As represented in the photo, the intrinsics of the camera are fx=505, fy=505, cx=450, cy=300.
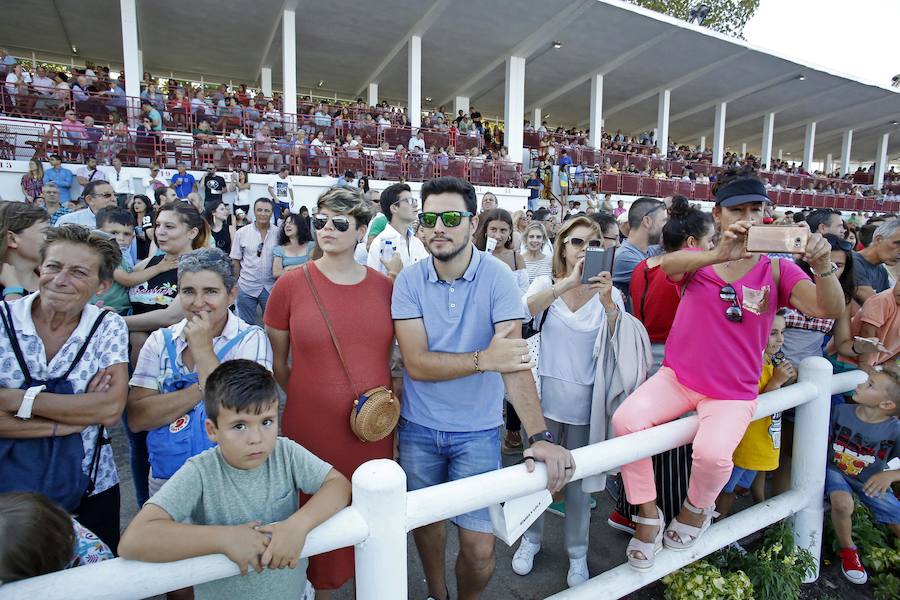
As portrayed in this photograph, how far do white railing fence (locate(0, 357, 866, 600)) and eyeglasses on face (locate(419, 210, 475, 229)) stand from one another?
3.32 ft

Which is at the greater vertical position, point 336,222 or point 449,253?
point 336,222

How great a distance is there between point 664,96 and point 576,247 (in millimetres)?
24477

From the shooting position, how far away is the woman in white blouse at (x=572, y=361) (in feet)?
8.67

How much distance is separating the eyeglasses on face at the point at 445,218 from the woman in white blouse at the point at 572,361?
31.5 inches

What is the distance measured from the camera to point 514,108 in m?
19.1

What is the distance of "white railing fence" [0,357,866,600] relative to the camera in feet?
3.64

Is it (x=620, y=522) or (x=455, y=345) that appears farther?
(x=620, y=522)

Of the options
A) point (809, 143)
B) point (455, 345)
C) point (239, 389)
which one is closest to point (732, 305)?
point (455, 345)

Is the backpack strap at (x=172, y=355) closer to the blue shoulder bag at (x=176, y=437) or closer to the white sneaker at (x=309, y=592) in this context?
the blue shoulder bag at (x=176, y=437)

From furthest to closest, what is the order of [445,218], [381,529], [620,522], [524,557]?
[620,522] → [524,557] → [445,218] → [381,529]

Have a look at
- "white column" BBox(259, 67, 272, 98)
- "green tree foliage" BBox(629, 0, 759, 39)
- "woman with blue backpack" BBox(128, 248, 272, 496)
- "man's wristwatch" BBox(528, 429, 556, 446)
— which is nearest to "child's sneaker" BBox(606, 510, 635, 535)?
"man's wristwatch" BBox(528, 429, 556, 446)

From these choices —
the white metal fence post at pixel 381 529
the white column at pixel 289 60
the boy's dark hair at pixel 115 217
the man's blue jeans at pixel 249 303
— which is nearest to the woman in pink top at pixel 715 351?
the white metal fence post at pixel 381 529

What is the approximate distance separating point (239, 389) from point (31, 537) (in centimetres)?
58

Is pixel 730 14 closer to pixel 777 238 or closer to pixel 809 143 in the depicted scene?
pixel 809 143
